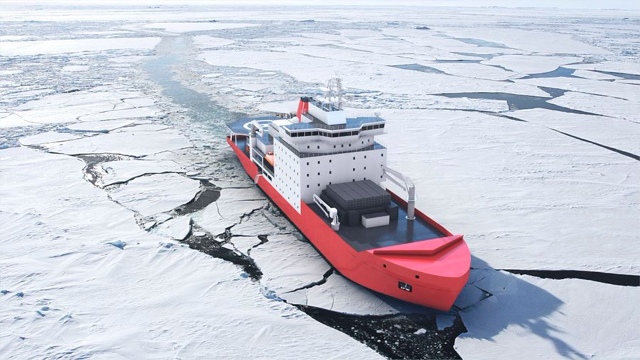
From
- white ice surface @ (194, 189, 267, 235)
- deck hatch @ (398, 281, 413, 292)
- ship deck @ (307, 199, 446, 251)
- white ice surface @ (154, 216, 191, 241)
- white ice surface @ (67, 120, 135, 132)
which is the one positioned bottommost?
white ice surface @ (194, 189, 267, 235)

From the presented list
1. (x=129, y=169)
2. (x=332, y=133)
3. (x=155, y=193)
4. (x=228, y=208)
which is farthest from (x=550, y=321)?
(x=129, y=169)

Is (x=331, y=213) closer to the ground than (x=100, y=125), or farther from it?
farther from it

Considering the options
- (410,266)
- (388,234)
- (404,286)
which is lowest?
(404,286)

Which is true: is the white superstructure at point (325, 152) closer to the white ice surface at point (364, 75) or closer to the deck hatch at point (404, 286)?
the deck hatch at point (404, 286)

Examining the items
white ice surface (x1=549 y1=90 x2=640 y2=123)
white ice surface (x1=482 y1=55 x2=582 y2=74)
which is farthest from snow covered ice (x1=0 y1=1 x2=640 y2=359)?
white ice surface (x1=482 y1=55 x2=582 y2=74)

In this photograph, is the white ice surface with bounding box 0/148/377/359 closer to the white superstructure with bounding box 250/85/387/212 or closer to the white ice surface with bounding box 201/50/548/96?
the white superstructure with bounding box 250/85/387/212

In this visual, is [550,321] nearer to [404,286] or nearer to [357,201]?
[404,286]

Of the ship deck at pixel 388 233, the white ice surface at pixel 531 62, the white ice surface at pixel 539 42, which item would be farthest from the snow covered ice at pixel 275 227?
the white ice surface at pixel 539 42
